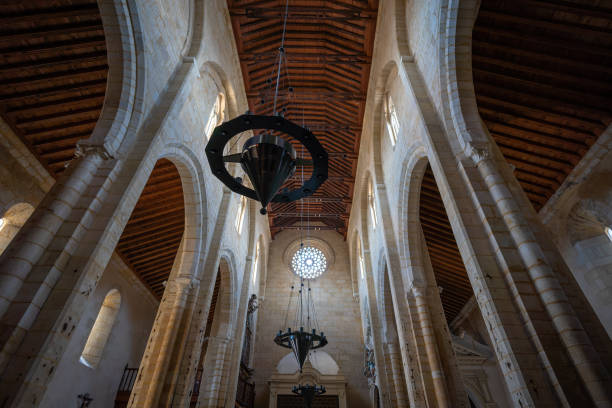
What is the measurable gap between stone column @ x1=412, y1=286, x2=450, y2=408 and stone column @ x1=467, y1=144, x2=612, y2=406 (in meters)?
3.59

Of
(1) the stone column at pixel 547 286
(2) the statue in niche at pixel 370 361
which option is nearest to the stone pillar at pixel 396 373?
(2) the statue in niche at pixel 370 361

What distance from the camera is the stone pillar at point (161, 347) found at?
6.32m

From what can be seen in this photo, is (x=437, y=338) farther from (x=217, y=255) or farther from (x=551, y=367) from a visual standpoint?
(x=217, y=255)

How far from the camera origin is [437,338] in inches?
276

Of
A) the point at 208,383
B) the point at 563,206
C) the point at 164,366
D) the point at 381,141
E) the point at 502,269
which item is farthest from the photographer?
the point at 381,141

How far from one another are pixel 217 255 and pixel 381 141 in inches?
266

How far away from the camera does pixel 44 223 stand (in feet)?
12.4

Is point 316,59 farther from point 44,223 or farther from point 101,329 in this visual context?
point 101,329

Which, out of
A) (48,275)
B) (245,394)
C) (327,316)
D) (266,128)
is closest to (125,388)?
(245,394)

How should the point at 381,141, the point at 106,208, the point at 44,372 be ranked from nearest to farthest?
1. the point at 44,372
2. the point at 106,208
3. the point at 381,141

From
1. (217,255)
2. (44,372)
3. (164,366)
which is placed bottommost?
(44,372)

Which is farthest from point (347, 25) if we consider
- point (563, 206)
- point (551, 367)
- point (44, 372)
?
point (44, 372)

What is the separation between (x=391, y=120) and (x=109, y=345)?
12.0 metres

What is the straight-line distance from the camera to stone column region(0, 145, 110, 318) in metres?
3.39
